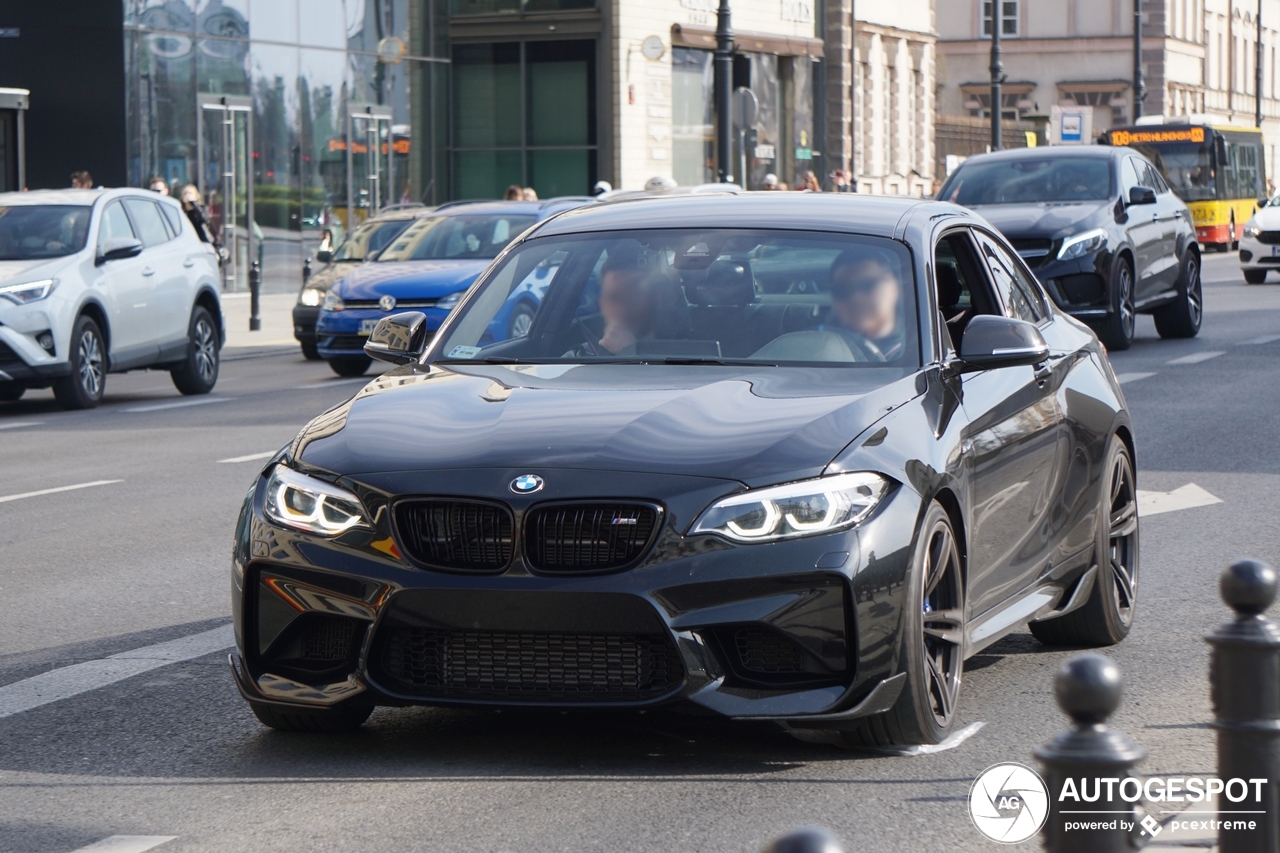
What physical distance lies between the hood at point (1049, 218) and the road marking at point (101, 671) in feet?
42.9

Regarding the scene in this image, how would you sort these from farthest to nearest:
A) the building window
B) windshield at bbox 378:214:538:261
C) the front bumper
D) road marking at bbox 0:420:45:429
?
the building window < windshield at bbox 378:214:538:261 < road marking at bbox 0:420:45:429 < the front bumper

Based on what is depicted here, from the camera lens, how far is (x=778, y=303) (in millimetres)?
6273

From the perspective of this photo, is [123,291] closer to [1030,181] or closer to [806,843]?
[1030,181]

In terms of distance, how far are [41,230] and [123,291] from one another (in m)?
0.82

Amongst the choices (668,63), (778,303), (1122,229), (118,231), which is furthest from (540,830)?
(668,63)

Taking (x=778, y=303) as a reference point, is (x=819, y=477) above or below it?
below

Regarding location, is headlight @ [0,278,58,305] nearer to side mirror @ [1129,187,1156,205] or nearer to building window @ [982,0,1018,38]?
side mirror @ [1129,187,1156,205]

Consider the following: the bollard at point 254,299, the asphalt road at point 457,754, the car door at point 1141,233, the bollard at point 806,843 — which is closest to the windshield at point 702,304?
the asphalt road at point 457,754

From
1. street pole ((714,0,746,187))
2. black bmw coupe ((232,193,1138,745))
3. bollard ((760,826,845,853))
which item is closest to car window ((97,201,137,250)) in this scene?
black bmw coupe ((232,193,1138,745))

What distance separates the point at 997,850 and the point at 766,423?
128 cm

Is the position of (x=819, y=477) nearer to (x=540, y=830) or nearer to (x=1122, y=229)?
(x=540, y=830)

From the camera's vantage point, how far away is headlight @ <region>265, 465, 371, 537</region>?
17.2 feet

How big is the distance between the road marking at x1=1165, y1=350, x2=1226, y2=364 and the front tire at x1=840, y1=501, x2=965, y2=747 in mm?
14400

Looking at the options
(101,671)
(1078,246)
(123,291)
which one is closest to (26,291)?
(123,291)
